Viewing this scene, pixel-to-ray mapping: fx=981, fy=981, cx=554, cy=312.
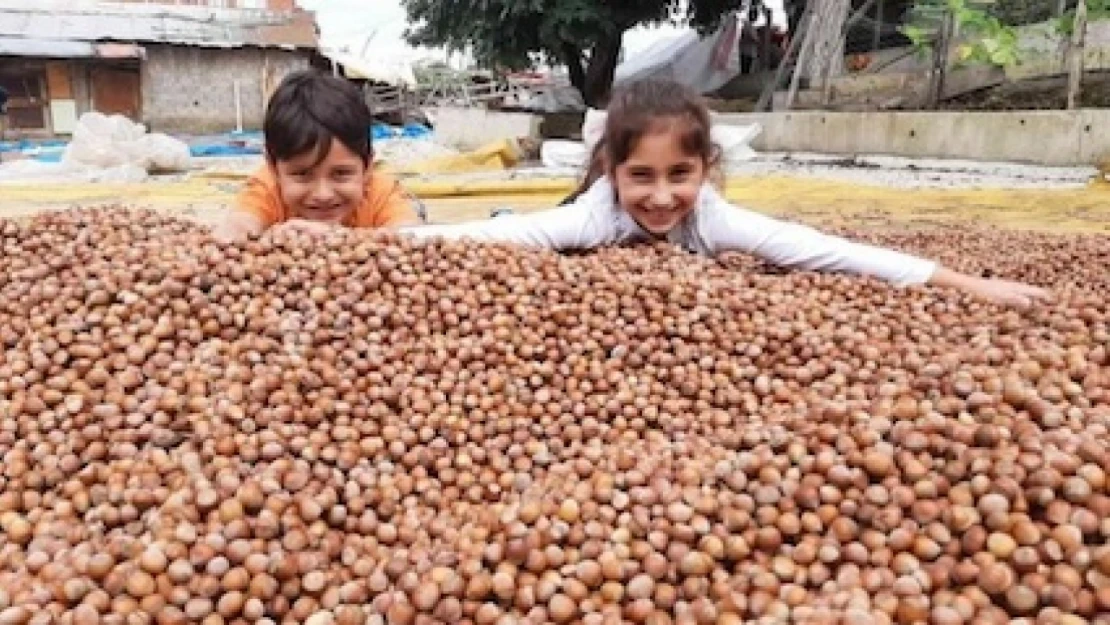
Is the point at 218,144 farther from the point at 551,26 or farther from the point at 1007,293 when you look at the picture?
the point at 1007,293

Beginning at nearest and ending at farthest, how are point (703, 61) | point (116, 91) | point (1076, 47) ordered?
point (1076, 47), point (703, 61), point (116, 91)

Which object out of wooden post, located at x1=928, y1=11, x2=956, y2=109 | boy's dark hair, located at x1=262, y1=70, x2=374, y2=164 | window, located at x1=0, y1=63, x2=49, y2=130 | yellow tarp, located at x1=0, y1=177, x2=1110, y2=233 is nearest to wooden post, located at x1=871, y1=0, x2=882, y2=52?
wooden post, located at x1=928, y1=11, x2=956, y2=109

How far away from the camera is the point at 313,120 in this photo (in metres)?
2.53

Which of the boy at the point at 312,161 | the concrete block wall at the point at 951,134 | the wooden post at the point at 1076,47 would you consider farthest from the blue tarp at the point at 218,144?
the boy at the point at 312,161

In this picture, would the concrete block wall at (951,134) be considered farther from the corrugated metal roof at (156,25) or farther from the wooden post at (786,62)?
the corrugated metal roof at (156,25)

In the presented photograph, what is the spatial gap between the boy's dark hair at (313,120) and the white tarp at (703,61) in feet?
41.6

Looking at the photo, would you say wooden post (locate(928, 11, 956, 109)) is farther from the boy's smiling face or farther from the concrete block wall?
the boy's smiling face

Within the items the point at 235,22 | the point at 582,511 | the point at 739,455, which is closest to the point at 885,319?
the point at 739,455

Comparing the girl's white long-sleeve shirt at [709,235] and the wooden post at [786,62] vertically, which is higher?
the wooden post at [786,62]

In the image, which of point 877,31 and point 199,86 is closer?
point 877,31

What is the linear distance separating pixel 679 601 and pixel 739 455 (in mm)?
295

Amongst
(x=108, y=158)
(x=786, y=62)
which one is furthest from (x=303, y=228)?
(x=786, y=62)

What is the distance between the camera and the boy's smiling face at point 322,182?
2.58m

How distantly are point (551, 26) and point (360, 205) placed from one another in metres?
9.33
